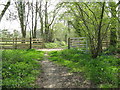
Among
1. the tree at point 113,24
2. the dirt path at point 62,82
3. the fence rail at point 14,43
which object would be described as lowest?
the dirt path at point 62,82

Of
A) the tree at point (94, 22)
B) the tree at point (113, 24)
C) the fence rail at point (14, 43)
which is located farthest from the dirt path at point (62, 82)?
the fence rail at point (14, 43)

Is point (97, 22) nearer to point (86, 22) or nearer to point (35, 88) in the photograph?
point (86, 22)

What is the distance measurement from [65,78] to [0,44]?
13.2 m

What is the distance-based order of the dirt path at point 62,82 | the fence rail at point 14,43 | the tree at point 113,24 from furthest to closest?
1. the fence rail at point 14,43
2. the tree at point 113,24
3. the dirt path at point 62,82

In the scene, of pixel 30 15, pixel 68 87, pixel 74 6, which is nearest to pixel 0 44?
pixel 30 15

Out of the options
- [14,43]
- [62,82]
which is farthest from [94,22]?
[14,43]

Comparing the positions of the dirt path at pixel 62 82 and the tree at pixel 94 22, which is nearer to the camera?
the dirt path at pixel 62 82

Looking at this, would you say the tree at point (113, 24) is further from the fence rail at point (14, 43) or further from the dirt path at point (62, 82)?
the fence rail at point (14, 43)

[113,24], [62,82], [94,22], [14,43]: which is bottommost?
[62,82]

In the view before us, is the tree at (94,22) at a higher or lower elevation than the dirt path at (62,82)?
higher

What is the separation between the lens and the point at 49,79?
14.8 feet

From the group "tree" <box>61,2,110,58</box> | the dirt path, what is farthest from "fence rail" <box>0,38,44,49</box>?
the dirt path

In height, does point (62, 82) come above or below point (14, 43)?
below

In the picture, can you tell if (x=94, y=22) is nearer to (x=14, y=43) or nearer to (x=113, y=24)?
(x=113, y=24)
